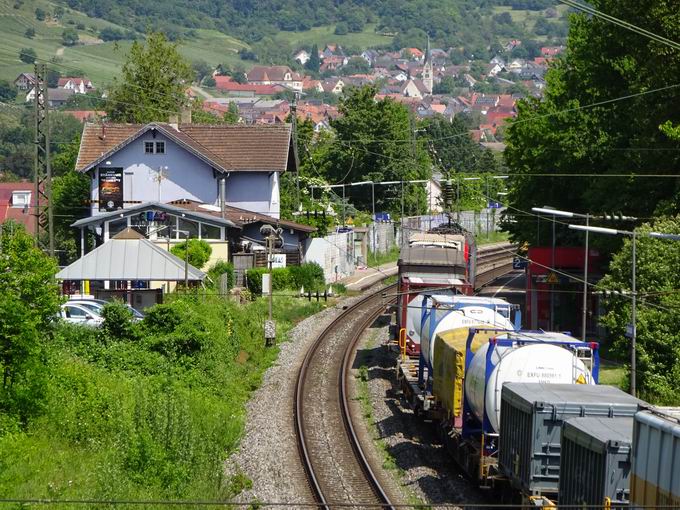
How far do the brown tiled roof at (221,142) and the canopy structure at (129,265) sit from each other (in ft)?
61.1

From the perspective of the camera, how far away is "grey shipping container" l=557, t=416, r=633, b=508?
1689cm

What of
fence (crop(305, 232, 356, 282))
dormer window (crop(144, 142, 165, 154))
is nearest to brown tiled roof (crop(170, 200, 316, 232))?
fence (crop(305, 232, 356, 282))

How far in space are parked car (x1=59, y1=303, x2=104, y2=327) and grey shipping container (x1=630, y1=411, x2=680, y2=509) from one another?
80.3 feet

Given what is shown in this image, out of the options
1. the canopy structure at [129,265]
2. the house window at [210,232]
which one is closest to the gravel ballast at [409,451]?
the canopy structure at [129,265]

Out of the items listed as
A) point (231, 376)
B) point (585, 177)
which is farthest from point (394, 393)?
point (585, 177)

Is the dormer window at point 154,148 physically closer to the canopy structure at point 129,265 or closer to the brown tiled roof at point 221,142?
the brown tiled roof at point 221,142

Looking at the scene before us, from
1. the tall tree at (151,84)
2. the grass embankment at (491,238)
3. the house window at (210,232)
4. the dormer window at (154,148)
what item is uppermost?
the tall tree at (151,84)

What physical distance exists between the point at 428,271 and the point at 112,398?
13704 millimetres

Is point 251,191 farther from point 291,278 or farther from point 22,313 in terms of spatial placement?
point 22,313

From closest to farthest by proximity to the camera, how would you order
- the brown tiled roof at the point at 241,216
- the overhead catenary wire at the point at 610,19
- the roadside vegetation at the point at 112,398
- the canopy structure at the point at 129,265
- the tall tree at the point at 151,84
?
the overhead catenary wire at the point at 610,19, the roadside vegetation at the point at 112,398, the canopy structure at the point at 129,265, the brown tiled roof at the point at 241,216, the tall tree at the point at 151,84

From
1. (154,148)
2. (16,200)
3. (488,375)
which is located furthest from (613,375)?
(16,200)

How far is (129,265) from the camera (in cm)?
4362

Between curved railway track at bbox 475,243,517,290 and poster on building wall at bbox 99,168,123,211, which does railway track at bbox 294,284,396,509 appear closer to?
Result: poster on building wall at bbox 99,168,123,211

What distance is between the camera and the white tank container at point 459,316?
1172 inches
